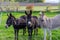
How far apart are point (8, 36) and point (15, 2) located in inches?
23.5

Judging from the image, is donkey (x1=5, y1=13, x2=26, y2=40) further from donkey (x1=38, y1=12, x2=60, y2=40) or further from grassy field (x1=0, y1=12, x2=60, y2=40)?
donkey (x1=38, y1=12, x2=60, y2=40)

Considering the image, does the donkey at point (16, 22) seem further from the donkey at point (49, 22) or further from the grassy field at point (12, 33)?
the donkey at point (49, 22)

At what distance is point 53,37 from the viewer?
18625mm

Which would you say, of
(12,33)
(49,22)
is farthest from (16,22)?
(49,22)

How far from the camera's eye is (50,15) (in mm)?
18531

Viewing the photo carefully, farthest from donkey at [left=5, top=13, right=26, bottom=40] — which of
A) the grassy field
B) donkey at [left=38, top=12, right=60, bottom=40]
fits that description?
donkey at [left=38, top=12, right=60, bottom=40]

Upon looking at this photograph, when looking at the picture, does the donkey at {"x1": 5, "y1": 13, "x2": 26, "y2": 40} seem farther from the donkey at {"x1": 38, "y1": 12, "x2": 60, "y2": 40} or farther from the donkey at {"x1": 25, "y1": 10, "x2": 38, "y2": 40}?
the donkey at {"x1": 38, "y1": 12, "x2": 60, "y2": 40}

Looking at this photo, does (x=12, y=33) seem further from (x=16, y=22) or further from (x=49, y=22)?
(x=49, y=22)

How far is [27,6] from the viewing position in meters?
18.5

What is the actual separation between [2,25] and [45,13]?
762 mm

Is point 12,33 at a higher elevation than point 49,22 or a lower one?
lower

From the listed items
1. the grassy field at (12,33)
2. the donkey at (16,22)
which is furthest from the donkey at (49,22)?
the donkey at (16,22)

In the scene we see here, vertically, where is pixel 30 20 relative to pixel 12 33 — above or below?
above

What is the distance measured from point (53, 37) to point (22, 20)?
0.62m
